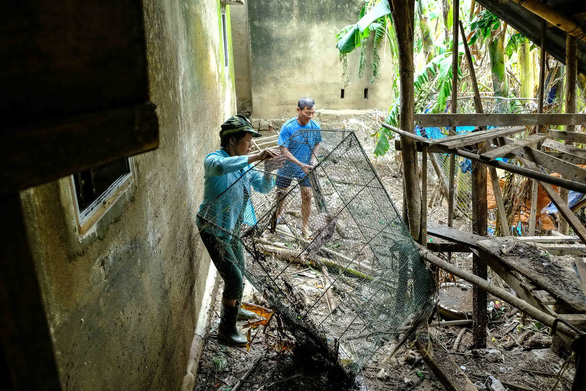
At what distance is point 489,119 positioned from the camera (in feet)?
12.2

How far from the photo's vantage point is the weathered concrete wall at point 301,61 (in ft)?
41.0

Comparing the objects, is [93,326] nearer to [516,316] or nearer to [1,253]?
[1,253]

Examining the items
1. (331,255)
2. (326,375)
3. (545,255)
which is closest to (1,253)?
(326,375)

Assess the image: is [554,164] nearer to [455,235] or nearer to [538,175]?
[455,235]

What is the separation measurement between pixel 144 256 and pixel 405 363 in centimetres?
270

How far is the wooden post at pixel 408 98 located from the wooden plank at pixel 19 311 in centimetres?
316

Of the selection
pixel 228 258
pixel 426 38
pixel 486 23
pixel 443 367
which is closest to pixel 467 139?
pixel 443 367

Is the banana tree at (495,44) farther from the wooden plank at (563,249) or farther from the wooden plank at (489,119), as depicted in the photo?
the wooden plank at (563,249)

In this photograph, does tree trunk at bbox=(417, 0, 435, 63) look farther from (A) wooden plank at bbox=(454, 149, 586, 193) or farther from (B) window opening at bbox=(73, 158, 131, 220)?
(B) window opening at bbox=(73, 158, 131, 220)

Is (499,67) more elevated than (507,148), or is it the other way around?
(499,67)

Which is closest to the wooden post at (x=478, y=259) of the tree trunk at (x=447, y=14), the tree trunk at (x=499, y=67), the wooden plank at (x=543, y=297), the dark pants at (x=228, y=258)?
the wooden plank at (x=543, y=297)

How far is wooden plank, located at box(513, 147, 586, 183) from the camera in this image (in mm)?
2861

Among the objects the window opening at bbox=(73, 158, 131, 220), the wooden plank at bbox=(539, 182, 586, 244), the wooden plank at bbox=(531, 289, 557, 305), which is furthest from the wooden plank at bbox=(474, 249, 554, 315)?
the window opening at bbox=(73, 158, 131, 220)

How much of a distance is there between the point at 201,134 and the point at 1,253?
4421 mm
